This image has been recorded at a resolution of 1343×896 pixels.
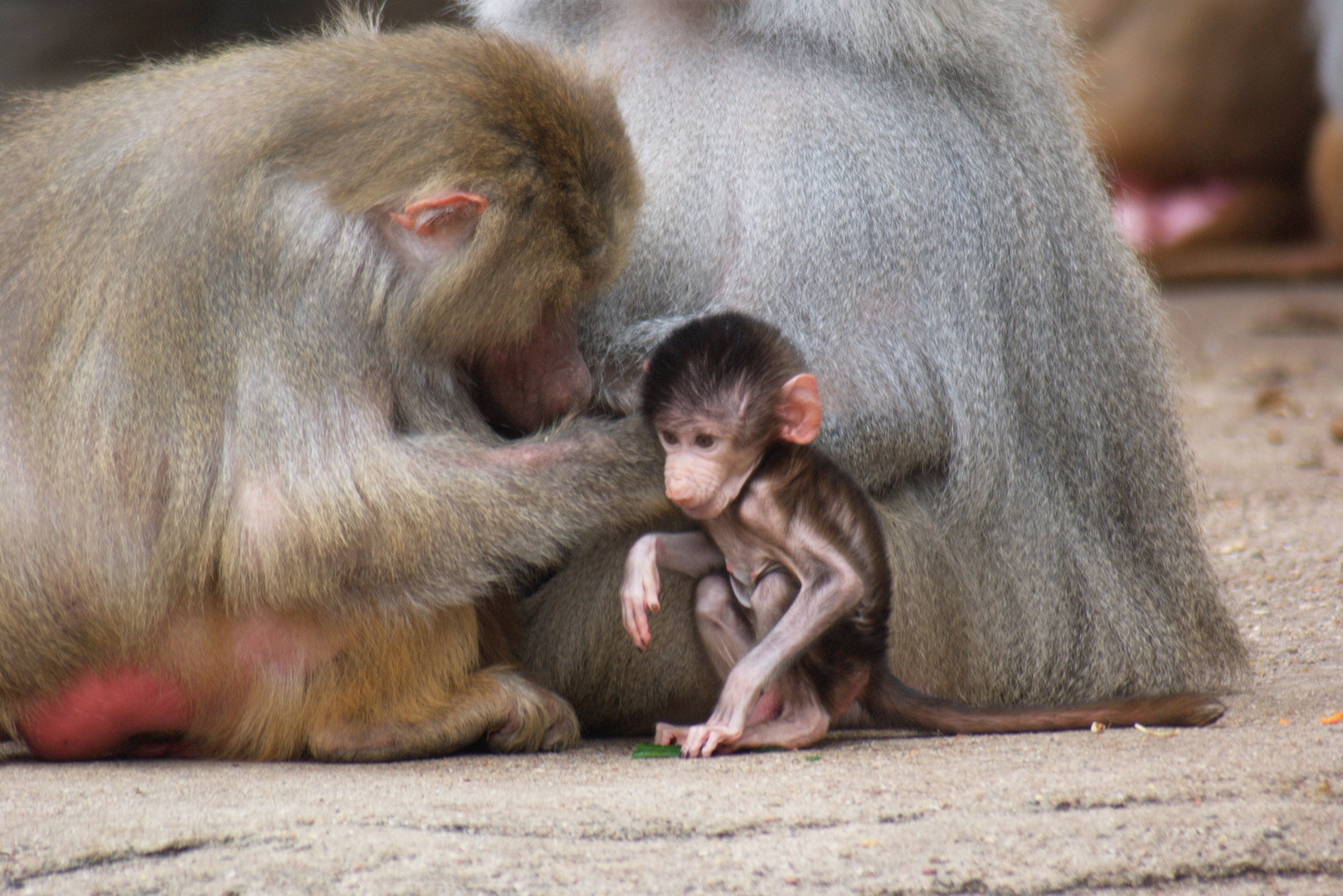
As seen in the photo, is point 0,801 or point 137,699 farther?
point 137,699

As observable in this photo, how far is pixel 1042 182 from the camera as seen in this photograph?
115 inches

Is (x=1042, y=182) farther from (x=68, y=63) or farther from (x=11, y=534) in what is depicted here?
(x=68, y=63)

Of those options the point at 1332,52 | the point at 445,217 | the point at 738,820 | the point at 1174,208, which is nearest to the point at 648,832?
the point at 738,820

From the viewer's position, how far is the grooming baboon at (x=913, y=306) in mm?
2746

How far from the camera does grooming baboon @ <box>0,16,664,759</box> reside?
94.4 inches

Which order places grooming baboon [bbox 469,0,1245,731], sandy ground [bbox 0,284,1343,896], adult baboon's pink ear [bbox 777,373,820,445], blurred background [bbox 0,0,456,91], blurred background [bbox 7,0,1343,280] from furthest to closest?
blurred background [bbox 7,0,1343,280], blurred background [bbox 0,0,456,91], grooming baboon [bbox 469,0,1245,731], adult baboon's pink ear [bbox 777,373,820,445], sandy ground [bbox 0,284,1343,896]

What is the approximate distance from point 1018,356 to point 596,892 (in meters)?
Result: 1.39

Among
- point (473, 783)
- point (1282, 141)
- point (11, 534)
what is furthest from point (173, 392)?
point (1282, 141)

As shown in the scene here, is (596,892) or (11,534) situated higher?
(11,534)

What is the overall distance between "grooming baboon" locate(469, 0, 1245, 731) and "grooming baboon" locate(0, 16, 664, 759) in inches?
9.8

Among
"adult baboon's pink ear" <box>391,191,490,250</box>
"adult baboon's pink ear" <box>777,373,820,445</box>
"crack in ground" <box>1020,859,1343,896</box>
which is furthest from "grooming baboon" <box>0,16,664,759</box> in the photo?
"crack in ground" <box>1020,859,1343,896</box>

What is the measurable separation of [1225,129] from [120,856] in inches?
402

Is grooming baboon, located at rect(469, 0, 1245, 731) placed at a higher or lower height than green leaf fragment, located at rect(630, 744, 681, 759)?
higher

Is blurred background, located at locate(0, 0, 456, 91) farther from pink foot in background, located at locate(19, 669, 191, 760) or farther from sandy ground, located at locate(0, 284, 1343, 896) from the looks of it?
sandy ground, located at locate(0, 284, 1343, 896)
